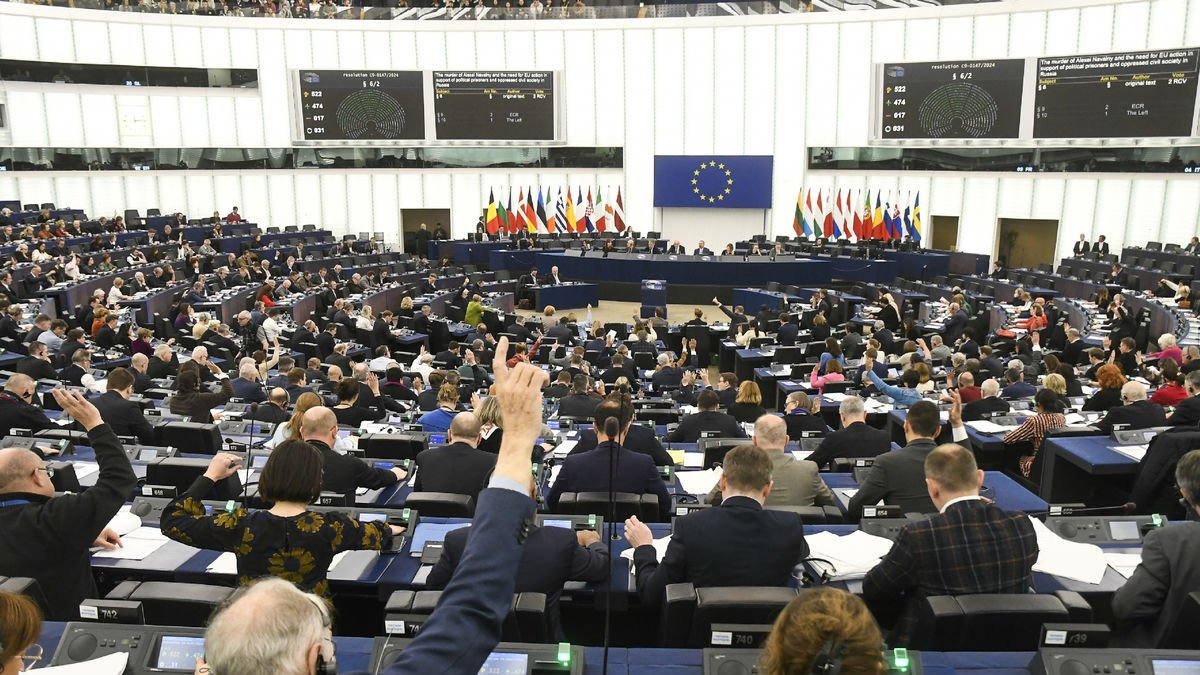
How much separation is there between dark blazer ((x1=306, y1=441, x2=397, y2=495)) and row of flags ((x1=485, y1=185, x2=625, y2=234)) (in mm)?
21787

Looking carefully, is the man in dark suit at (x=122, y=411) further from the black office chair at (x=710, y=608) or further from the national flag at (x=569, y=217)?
the national flag at (x=569, y=217)

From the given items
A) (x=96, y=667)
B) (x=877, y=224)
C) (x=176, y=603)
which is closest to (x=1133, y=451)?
(x=176, y=603)

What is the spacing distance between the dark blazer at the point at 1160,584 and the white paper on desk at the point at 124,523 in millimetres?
4533

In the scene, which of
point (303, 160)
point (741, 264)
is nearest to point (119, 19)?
point (303, 160)

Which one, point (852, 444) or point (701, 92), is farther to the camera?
point (701, 92)

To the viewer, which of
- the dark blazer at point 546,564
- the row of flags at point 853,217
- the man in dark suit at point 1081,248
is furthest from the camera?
the row of flags at point 853,217

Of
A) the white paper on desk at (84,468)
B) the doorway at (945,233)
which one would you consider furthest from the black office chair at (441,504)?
the doorway at (945,233)

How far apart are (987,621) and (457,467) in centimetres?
303

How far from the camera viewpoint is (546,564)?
3.44 meters

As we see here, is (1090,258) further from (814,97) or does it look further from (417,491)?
→ (417,491)

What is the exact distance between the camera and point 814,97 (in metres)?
26.2

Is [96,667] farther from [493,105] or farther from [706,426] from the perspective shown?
[493,105]

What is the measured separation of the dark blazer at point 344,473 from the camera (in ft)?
15.9

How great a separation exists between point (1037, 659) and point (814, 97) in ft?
83.9
